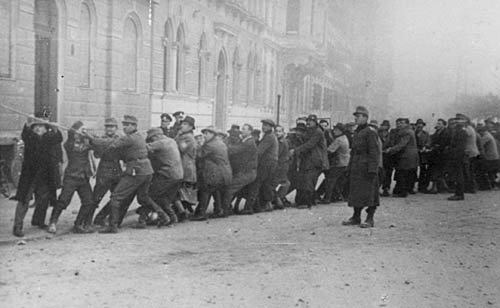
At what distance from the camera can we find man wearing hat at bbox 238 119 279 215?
39.3 feet

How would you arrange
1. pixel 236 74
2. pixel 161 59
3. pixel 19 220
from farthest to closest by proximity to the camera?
pixel 236 74 → pixel 161 59 → pixel 19 220

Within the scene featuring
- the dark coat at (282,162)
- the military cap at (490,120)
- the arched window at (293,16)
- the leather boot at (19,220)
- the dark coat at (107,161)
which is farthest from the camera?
the arched window at (293,16)

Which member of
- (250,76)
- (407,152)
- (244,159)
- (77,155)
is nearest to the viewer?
(77,155)

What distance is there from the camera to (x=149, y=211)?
33.1 ft

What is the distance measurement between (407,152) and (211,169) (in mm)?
5905

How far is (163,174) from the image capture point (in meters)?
10.0

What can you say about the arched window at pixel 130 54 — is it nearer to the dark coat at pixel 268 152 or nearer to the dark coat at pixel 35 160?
the dark coat at pixel 268 152

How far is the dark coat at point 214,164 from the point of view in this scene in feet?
36.1

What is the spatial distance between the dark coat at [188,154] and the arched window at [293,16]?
1853 cm

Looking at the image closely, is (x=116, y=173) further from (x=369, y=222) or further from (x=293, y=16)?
(x=293, y=16)

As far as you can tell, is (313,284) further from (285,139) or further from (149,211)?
(285,139)

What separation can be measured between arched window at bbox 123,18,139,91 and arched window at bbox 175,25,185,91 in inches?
106

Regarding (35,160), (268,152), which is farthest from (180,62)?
(35,160)

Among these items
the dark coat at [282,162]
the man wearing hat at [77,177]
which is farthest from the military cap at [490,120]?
the man wearing hat at [77,177]
